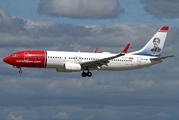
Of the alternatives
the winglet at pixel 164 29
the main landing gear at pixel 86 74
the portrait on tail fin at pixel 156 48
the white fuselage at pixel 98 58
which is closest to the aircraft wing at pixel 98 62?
the white fuselage at pixel 98 58

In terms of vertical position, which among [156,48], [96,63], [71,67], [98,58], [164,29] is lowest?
[71,67]

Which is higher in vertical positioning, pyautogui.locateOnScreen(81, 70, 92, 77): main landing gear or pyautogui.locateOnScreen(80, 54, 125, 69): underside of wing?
pyautogui.locateOnScreen(80, 54, 125, 69): underside of wing

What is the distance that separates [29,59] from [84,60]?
11.1m

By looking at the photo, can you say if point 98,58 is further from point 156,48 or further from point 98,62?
point 156,48

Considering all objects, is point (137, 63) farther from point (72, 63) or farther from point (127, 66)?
point (72, 63)

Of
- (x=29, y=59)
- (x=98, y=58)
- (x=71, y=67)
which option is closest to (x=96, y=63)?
(x=98, y=58)

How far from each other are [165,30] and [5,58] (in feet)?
120

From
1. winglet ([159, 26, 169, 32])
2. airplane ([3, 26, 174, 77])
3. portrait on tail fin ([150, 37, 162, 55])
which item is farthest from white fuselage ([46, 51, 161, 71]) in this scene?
winglet ([159, 26, 169, 32])

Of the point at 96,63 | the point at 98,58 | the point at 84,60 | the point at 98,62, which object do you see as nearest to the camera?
the point at 98,62

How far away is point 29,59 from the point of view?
123500 millimetres

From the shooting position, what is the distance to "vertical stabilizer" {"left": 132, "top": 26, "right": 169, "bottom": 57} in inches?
5364

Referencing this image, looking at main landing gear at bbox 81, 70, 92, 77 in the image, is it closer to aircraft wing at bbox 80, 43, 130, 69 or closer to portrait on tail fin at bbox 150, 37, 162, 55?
aircraft wing at bbox 80, 43, 130, 69

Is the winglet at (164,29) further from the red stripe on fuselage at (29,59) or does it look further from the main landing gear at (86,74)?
the red stripe on fuselage at (29,59)

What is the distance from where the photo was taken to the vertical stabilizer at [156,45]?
447 feet
